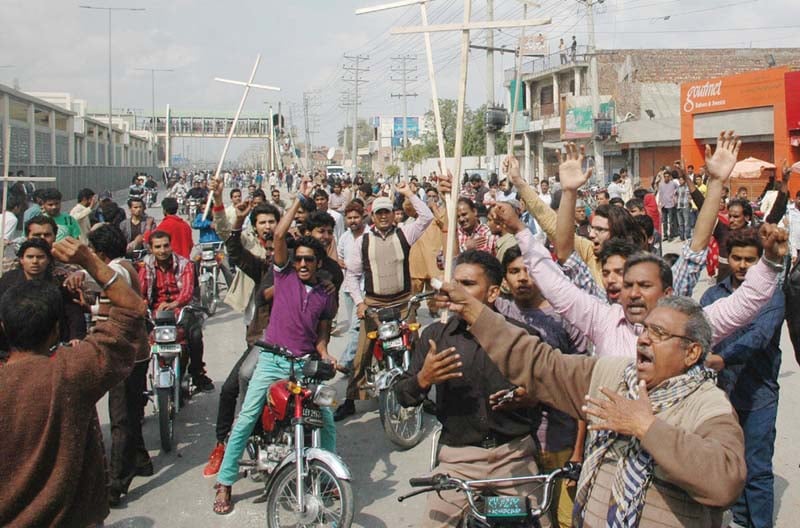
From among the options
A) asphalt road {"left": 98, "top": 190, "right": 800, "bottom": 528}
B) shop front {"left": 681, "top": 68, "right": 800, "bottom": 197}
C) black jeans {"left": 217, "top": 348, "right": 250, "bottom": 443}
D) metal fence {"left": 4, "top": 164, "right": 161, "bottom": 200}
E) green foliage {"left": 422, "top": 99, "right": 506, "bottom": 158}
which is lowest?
asphalt road {"left": 98, "top": 190, "right": 800, "bottom": 528}

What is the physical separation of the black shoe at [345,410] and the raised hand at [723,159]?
398 centimetres

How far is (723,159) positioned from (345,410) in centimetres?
410

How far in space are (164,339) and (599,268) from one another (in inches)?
128

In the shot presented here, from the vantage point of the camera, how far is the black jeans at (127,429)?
17.9 feet

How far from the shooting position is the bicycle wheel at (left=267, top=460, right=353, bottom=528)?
14.6 feet

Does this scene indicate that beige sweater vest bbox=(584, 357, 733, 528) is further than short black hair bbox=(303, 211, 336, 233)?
No

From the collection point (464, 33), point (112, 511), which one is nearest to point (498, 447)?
point (464, 33)

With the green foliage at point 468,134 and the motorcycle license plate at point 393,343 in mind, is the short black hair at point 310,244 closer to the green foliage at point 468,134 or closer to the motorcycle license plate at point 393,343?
the motorcycle license plate at point 393,343

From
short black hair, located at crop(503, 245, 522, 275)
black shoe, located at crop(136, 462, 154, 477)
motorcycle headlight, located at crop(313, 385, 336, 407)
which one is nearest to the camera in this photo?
short black hair, located at crop(503, 245, 522, 275)

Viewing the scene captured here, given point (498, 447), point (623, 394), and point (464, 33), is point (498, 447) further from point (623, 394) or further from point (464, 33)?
point (464, 33)

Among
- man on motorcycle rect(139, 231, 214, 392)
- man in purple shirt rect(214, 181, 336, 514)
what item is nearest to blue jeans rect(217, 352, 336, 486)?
man in purple shirt rect(214, 181, 336, 514)

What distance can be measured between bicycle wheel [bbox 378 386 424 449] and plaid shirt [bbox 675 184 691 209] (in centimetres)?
1447

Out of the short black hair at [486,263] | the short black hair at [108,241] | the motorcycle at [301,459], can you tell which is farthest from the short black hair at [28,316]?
the short black hair at [108,241]

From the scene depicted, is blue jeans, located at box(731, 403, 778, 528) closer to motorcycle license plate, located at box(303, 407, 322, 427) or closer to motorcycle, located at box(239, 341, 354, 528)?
motorcycle, located at box(239, 341, 354, 528)
